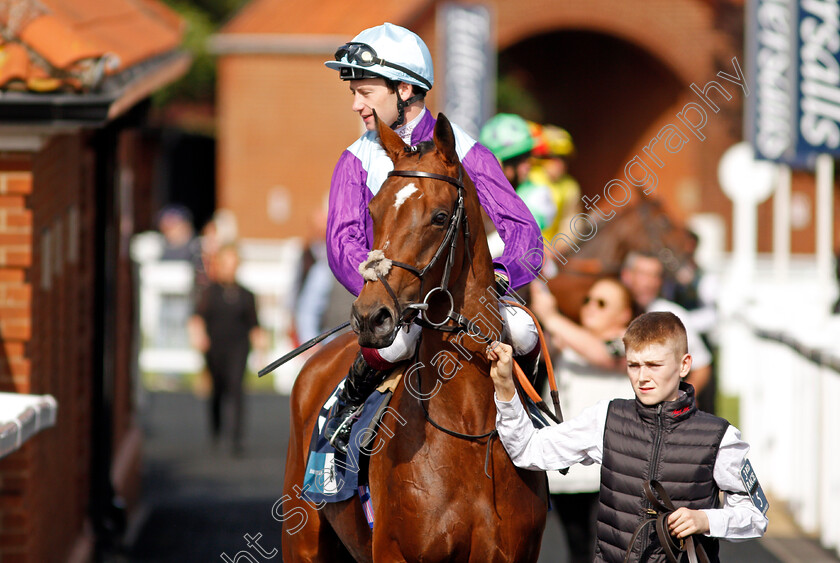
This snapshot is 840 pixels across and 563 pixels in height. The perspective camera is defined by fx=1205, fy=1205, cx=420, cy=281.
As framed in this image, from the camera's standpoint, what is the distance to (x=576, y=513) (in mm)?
6367

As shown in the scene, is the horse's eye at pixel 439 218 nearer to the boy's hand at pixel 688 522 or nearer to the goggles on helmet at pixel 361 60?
the goggles on helmet at pixel 361 60

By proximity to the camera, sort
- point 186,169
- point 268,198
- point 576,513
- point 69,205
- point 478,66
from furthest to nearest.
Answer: point 186,169, point 268,198, point 478,66, point 69,205, point 576,513

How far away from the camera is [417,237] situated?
11.6ft

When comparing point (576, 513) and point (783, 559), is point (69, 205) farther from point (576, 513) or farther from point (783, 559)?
point (783, 559)

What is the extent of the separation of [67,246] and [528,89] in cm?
2523

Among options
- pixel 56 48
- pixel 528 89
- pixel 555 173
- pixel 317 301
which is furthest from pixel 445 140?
pixel 528 89

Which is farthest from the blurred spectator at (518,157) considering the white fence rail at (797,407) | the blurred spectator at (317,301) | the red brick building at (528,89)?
the red brick building at (528,89)

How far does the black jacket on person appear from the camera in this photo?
11.5 feet

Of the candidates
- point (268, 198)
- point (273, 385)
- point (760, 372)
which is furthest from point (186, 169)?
point (760, 372)

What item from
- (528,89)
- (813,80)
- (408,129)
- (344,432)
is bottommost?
(344,432)

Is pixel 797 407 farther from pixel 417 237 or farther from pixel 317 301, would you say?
pixel 417 237

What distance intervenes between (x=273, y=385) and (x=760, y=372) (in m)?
7.66

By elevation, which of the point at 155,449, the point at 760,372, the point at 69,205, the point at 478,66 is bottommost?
the point at 155,449

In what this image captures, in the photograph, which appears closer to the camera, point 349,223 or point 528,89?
point 349,223
